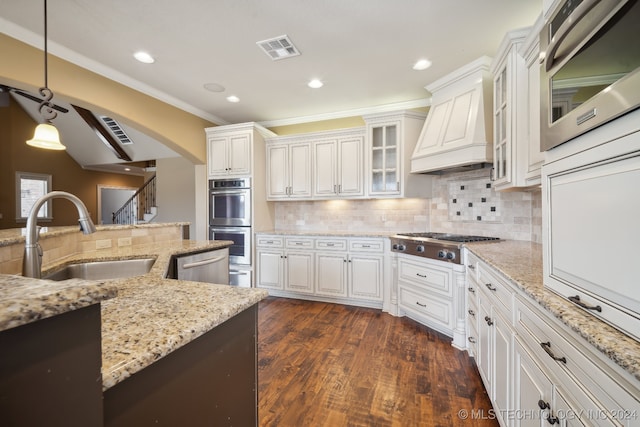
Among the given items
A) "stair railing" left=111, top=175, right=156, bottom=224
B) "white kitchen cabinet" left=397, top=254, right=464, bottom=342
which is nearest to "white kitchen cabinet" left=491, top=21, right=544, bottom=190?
"white kitchen cabinet" left=397, top=254, right=464, bottom=342

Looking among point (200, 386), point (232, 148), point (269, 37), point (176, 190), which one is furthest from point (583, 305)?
point (176, 190)

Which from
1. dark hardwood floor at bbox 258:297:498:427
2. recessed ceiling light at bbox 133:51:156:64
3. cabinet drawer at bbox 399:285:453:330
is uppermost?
recessed ceiling light at bbox 133:51:156:64

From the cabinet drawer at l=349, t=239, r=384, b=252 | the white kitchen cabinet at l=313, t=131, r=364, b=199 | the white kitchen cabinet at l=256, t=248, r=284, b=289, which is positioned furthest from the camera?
the white kitchen cabinet at l=256, t=248, r=284, b=289

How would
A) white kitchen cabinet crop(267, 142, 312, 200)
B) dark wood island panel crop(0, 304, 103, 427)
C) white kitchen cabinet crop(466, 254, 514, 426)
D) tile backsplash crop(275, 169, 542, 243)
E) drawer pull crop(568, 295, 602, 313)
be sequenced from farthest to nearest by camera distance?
white kitchen cabinet crop(267, 142, 312, 200)
tile backsplash crop(275, 169, 542, 243)
white kitchen cabinet crop(466, 254, 514, 426)
drawer pull crop(568, 295, 602, 313)
dark wood island panel crop(0, 304, 103, 427)

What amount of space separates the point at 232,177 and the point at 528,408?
152 inches

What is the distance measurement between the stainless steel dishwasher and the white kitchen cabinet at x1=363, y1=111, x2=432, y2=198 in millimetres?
2005

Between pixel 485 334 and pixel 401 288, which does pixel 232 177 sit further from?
pixel 485 334

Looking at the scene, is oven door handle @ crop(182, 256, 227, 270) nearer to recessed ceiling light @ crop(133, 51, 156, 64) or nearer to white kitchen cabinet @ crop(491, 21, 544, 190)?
recessed ceiling light @ crop(133, 51, 156, 64)

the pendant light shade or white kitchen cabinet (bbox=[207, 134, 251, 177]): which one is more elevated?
white kitchen cabinet (bbox=[207, 134, 251, 177])

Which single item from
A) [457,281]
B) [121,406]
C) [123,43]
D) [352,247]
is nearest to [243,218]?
[352,247]

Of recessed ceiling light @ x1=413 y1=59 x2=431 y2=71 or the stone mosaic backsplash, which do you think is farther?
Result: the stone mosaic backsplash

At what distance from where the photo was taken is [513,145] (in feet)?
6.72

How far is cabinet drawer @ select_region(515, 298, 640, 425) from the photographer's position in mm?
667

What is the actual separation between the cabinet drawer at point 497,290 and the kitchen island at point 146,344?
1.17 meters
